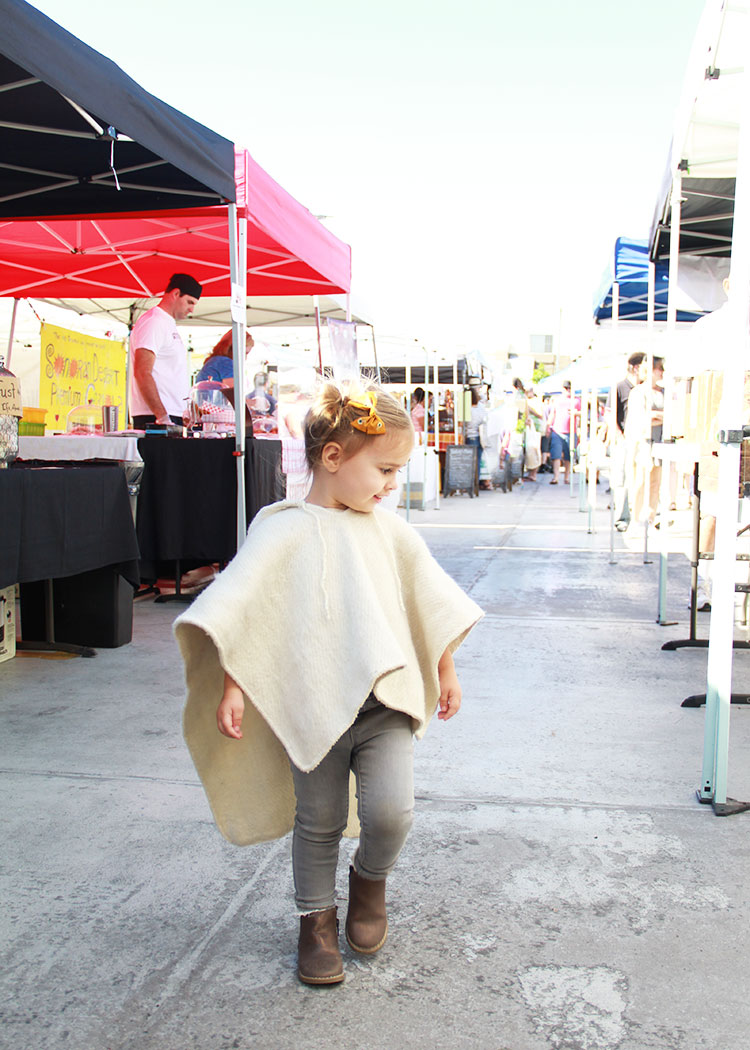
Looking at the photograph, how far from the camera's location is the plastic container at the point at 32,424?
5652 millimetres

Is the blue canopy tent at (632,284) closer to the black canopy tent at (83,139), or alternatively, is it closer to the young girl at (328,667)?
the black canopy tent at (83,139)

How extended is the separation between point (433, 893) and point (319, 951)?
461 mm

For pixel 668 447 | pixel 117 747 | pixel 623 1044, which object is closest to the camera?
pixel 623 1044

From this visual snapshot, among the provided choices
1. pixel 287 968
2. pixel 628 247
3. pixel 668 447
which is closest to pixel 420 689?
pixel 287 968

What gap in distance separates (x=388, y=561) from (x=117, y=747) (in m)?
1.78

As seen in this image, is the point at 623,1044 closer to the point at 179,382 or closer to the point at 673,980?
the point at 673,980

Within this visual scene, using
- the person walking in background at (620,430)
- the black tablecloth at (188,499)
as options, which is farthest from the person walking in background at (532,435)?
the black tablecloth at (188,499)

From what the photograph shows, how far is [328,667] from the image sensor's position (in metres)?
1.91

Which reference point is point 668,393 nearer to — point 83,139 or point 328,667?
point 83,139

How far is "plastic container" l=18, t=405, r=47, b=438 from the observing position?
5652 mm

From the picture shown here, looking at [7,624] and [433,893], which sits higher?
[7,624]

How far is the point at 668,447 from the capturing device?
213 inches

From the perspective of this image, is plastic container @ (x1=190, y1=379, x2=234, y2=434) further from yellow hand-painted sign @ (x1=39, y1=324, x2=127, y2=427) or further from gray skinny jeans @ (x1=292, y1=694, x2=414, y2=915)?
gray skinny jeans @ (x1=292, y1=694, x2=414, y2=915)

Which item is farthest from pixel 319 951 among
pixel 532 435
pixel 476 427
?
pixel 532 435
